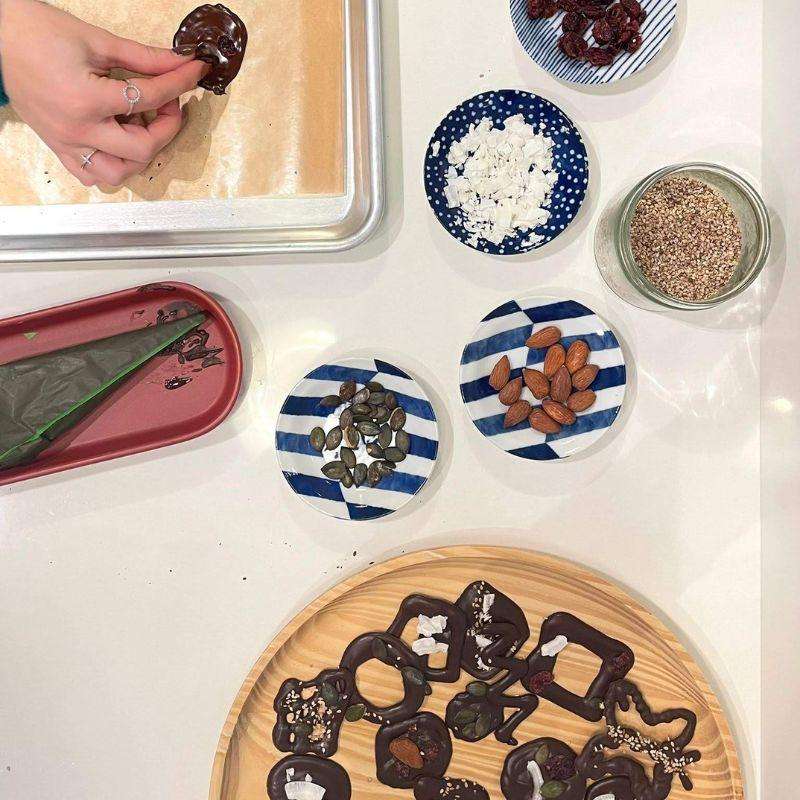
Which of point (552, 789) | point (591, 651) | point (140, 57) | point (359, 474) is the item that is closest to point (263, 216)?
point (140, 57)

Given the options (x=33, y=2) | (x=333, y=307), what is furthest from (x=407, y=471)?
(x=33, y=2)

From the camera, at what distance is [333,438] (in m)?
0.77

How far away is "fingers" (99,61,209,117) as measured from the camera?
70 cm

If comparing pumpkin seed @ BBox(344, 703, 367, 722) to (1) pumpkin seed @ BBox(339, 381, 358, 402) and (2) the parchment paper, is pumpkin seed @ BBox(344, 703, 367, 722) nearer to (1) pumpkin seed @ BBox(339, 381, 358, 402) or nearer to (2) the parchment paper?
(1) pumpkin seed @ BBox(339, 381, 358, 402)

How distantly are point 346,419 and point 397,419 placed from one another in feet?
0.19

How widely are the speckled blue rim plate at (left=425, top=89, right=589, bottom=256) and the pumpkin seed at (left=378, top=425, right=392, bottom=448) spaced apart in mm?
235

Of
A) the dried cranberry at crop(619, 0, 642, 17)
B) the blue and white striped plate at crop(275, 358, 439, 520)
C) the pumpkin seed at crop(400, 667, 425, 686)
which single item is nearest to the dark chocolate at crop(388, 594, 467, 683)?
the pumpkin seed at crop(400, 667, 425, 686)

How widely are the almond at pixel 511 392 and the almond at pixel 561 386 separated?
37mm

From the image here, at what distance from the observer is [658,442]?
79 cm

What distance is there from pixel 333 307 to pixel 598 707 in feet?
1.80

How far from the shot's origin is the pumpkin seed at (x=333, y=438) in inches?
30.4

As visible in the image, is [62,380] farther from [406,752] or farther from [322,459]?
[406,752]

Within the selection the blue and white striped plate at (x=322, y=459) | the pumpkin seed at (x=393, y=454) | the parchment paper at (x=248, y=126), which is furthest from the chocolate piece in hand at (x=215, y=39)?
the pumpkin seed at (x=393, y=454)

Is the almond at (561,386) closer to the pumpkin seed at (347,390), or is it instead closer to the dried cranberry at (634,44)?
the pumpkin seed at (347,390)
